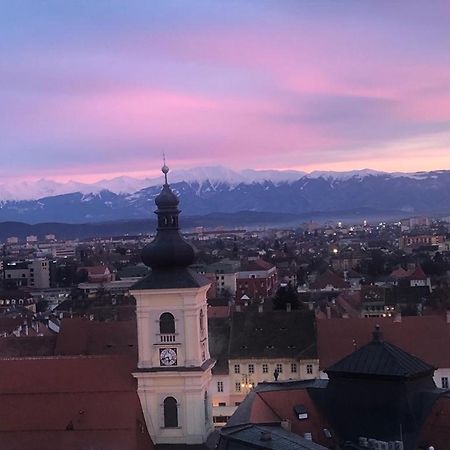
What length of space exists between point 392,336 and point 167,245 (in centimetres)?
2576

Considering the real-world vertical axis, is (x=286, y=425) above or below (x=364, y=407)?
below

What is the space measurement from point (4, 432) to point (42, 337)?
19546mm

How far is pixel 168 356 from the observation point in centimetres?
4272

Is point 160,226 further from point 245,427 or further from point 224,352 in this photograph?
point 224,352

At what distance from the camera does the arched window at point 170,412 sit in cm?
4281

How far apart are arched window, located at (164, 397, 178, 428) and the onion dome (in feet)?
19.8

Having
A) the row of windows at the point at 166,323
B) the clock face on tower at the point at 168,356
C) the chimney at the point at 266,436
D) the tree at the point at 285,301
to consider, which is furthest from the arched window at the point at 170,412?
the tree at the point at 285,301

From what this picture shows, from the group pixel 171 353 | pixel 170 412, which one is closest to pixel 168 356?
pixel 171 353

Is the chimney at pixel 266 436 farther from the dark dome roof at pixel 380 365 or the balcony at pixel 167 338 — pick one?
the balcony at pixel 167 338

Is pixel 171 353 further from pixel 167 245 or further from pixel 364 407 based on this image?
pixel 364 407

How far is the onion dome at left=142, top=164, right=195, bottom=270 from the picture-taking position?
43031mm

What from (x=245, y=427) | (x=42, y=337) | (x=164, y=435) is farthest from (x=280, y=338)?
(x=245, y=427)

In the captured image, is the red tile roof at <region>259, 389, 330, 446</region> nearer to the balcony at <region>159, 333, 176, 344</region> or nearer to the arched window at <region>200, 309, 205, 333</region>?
the arched window at <region>200, 309, 205, 333</region>

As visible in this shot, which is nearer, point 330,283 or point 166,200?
point 166,200
